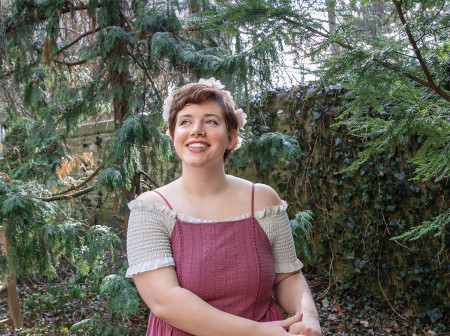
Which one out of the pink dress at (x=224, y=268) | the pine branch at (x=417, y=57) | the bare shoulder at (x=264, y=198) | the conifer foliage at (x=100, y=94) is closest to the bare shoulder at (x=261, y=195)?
the bare shoulder at (x=264, y=198)

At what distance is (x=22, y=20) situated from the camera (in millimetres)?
2719

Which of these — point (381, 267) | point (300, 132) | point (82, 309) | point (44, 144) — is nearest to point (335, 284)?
point (381, 267)

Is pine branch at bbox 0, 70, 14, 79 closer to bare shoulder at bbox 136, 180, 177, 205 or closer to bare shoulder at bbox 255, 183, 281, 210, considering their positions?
bare shoulder at bbox 136, 180, 177, 205

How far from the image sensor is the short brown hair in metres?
1.29

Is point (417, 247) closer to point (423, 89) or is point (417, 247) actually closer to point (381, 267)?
point (381, 267)

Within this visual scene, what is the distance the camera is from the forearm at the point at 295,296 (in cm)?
127

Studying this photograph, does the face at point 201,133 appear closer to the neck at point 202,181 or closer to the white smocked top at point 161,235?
the neck at point 202,181

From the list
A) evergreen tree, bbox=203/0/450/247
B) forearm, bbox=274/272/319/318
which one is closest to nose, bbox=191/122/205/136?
evergreen tree, bbox=203/0/450/247

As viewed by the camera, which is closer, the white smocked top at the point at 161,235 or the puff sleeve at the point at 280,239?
the white smocked top at the point at 161,235

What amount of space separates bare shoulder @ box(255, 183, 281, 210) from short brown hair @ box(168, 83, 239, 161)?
0.22 metres

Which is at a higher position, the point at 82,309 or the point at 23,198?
the point at 23,198

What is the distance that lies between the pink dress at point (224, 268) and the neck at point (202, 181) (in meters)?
0.09

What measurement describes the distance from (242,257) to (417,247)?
2.73m

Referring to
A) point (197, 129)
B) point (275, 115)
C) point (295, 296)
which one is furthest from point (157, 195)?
point (275, 115)
